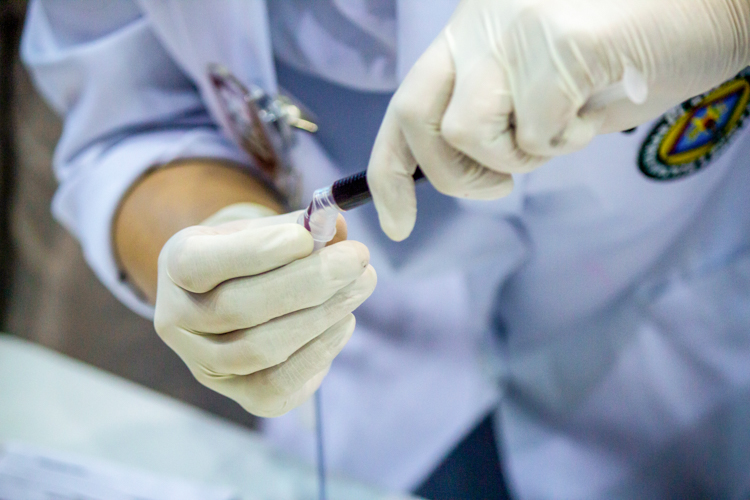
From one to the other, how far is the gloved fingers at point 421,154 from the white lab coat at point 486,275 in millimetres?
145

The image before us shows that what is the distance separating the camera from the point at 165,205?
1.88 feet

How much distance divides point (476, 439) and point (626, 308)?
286mm

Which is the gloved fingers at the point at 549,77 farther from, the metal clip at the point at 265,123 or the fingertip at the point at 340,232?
the metal clip at the point at 265,123

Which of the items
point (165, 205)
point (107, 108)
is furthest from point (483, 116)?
point (107, 108)

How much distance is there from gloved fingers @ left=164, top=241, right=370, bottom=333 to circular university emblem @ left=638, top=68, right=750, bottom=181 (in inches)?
13.3

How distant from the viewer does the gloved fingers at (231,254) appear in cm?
34

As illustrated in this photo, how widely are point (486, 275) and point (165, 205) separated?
0.45 metres

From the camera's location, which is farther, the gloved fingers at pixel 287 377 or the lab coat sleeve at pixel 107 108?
the lab coat sleeve at pixel 107 108

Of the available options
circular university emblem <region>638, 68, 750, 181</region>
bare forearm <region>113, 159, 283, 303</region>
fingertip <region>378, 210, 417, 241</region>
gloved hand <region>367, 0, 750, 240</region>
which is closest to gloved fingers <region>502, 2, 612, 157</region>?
gloved hand <region>367, 0, 750, 240</region>

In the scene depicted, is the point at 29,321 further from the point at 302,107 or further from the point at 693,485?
the point at 693,485

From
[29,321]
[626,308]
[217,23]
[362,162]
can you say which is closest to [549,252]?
[626,308]

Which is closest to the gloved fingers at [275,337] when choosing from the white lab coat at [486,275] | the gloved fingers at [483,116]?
the gloved fingers at [483,116]

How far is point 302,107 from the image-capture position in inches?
22.9

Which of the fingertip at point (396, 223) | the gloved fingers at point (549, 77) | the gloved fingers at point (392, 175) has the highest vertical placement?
the gloved fingers at point (549, 77)
